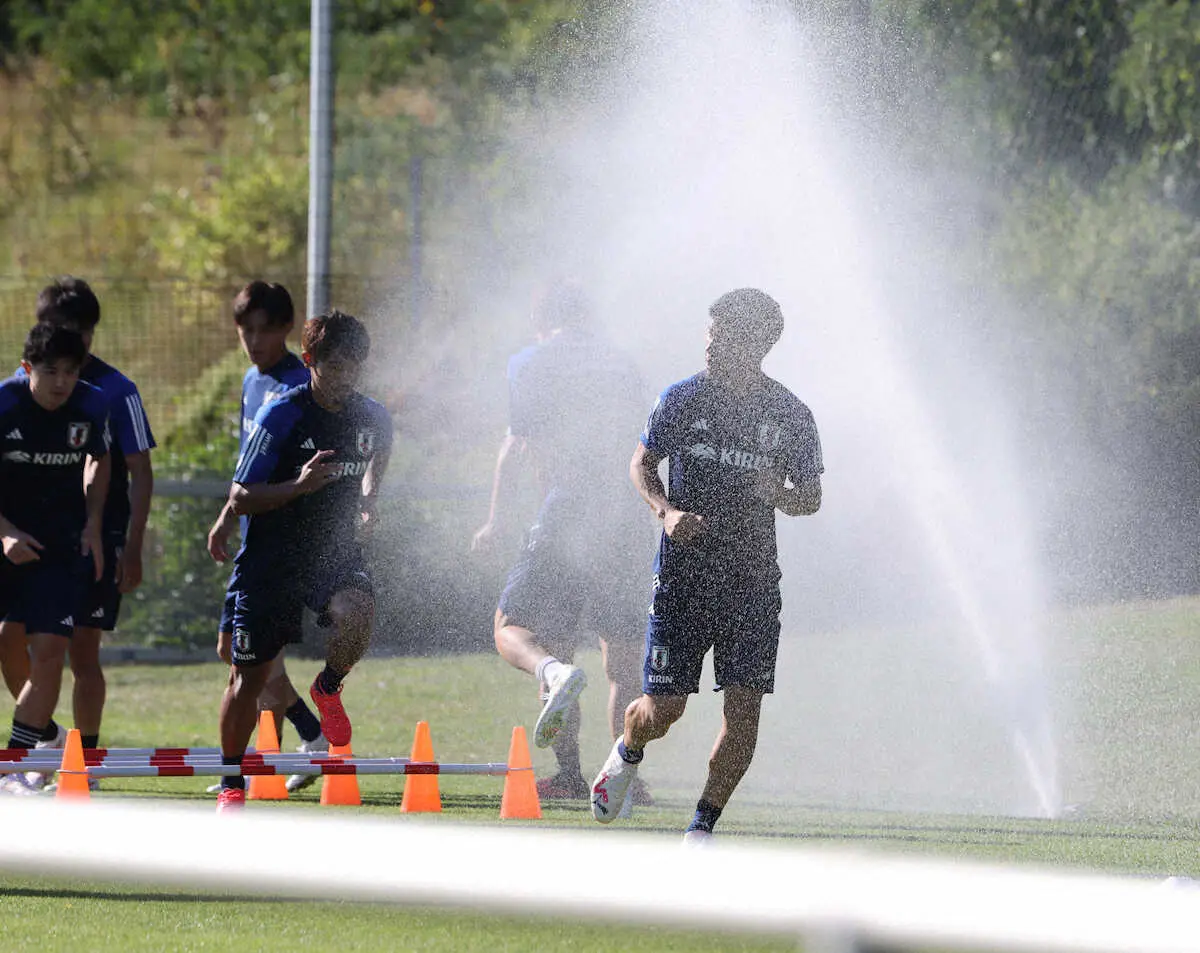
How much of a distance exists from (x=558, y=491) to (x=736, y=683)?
210 centimetres

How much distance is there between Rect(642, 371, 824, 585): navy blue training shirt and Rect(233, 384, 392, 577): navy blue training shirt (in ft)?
4.39

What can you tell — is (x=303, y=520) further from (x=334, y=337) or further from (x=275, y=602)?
(x=334, y=337)

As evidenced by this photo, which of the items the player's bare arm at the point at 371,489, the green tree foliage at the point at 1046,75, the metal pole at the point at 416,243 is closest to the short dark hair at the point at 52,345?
the player's bare arm at the point at 371,489

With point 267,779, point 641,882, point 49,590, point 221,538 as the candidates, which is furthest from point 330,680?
point 641,882

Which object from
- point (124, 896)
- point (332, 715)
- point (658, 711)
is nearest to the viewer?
point (124, 896)

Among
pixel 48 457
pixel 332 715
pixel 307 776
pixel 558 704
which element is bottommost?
pixel 307 776

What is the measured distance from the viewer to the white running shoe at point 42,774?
815 cm

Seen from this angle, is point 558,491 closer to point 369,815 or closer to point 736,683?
point 369,815

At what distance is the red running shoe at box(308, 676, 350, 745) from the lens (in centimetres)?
747

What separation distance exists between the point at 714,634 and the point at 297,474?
1691 millimetres

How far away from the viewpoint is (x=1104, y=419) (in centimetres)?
1304

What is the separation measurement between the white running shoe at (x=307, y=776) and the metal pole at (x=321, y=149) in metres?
4.48

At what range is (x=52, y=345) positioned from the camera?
7.79m

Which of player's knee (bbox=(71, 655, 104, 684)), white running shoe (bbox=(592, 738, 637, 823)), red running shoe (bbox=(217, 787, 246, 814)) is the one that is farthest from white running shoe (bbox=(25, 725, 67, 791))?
white running shoe (bbox=(592, 738, 637, 823))
